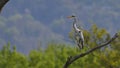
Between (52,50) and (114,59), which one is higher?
(114,59)

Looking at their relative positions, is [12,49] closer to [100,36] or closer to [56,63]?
[56,63]

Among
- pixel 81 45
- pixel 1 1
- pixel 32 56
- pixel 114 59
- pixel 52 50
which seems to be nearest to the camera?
pixel 1 1

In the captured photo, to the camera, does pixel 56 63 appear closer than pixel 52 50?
Yes

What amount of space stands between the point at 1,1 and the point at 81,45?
2.67m

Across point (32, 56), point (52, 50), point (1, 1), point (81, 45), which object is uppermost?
point (1, 1)

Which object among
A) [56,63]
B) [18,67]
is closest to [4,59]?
[18,67]

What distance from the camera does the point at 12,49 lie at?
4719cm

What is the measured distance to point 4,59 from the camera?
147 ft

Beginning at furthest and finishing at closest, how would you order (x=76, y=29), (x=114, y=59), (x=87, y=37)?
1. (x=87, y=37)
2. (x=114, y=59)
3. (x=76, y=29)

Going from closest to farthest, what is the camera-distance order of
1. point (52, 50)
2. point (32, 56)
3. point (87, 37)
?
point (87, 37) → point (32, 56) → point (52, 50)

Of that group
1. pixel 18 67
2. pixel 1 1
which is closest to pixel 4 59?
pixel 18 67

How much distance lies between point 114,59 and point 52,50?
615 inches

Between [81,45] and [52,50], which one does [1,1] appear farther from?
[52,50]

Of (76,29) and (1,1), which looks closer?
(1,1)
